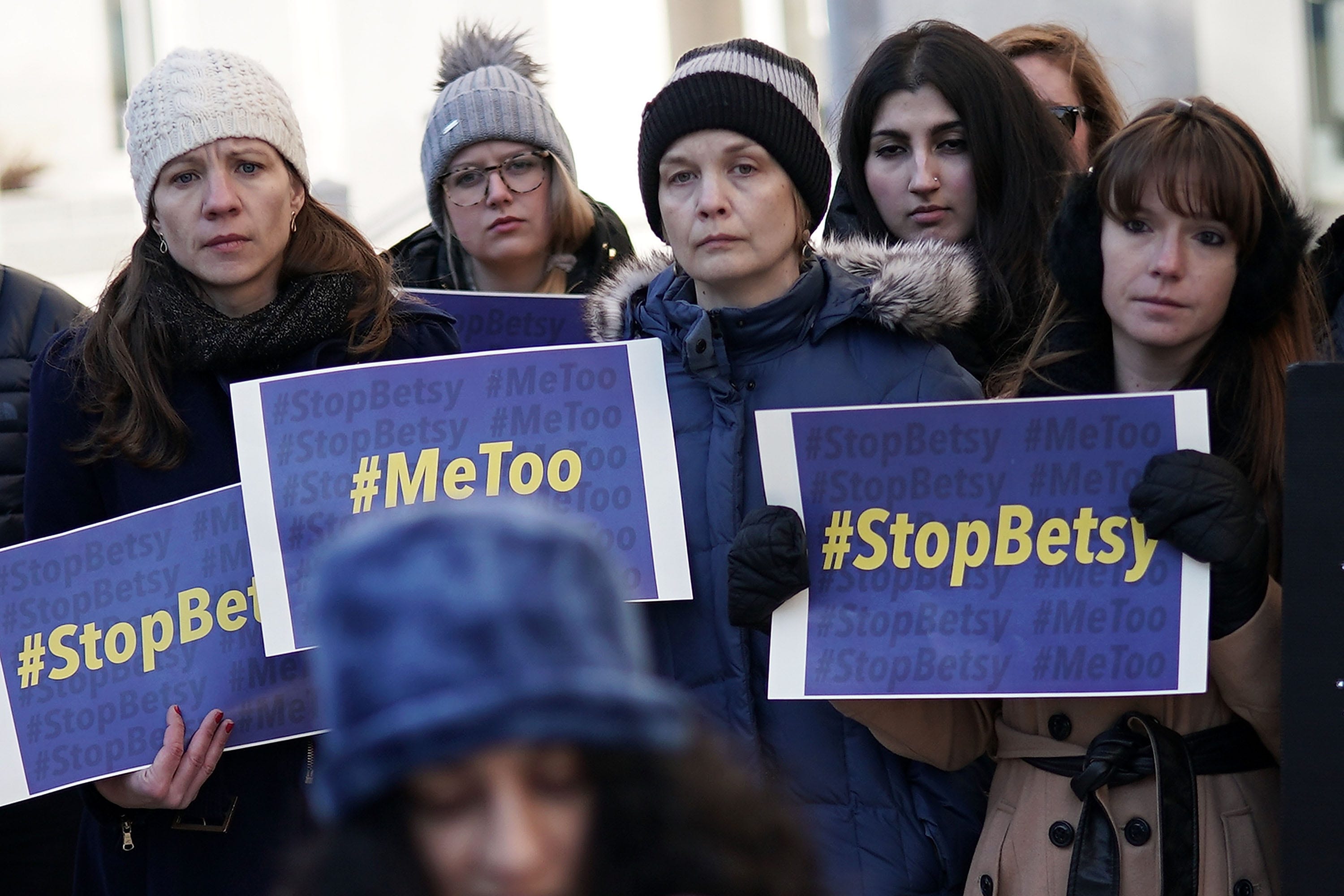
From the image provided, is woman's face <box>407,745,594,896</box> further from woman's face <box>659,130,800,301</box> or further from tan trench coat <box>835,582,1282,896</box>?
woman's face <box>659,130,800,301</box>

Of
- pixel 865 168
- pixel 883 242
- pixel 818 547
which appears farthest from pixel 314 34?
pixel 818 547

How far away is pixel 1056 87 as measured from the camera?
3.58 metres

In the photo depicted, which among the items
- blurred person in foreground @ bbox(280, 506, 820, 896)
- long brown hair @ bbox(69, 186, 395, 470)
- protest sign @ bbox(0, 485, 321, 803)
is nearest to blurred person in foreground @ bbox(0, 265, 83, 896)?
long brown hair @ bbox(69, 186, 395, 470)

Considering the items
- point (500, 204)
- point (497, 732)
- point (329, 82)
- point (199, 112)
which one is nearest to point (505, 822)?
point (497, 732)

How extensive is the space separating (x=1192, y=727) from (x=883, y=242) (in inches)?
39.6

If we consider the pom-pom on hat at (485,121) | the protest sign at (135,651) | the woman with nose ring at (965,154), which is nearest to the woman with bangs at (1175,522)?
the woman with nose ring at (965,154)

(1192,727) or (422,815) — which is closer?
(422,815)

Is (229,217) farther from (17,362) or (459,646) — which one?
(459,646)

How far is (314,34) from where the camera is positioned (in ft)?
27.6

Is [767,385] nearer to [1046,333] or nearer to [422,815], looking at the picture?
[1046,333]

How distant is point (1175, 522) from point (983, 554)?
0.28 m

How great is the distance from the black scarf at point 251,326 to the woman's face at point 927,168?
1.21 metres

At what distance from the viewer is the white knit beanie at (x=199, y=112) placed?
8.54 ft

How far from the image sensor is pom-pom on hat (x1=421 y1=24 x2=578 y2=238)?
360 cm
